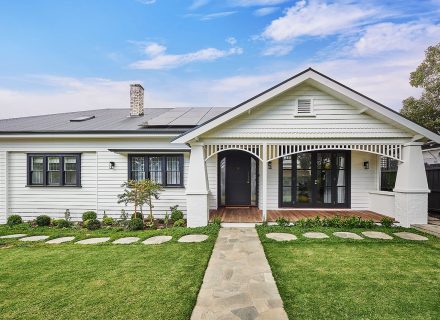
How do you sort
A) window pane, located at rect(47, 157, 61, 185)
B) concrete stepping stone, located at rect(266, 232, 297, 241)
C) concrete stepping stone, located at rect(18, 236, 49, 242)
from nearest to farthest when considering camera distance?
concrete stepping stone, located at rect(266, 232, 297, 241), concrete stepping stone, located at rect(18, 236, 49, 242), window pane, located at rect(47, 157, 61, 185)

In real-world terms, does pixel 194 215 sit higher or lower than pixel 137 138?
lower

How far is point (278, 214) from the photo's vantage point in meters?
8.98

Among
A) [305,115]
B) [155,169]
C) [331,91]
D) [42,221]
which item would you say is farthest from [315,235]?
[42,221]

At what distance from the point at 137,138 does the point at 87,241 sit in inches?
159

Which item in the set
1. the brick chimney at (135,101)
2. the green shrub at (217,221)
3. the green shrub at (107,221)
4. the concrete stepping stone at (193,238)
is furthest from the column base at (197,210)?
the brick chimney at (135,101)

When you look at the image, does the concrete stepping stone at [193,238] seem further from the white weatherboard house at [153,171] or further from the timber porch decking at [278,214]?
the white weatherboard house at [153,171]

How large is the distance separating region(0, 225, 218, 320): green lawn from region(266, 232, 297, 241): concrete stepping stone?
1.63 metres

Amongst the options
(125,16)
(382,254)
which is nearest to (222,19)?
(125,16)

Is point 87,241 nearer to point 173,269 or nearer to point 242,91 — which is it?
point 173,269

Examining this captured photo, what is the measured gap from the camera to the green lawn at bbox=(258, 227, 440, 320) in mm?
3355

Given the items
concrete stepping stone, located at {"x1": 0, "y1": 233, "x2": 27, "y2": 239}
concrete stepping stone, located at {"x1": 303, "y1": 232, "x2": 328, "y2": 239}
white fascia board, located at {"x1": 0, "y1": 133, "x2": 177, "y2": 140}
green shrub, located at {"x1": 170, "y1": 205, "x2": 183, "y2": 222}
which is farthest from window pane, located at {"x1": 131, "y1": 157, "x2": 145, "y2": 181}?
concrete stepping stone, located at {"x1": 303, "y1": 232, "x2": 328, "y2": 239}

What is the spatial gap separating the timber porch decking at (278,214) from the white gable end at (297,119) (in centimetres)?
273

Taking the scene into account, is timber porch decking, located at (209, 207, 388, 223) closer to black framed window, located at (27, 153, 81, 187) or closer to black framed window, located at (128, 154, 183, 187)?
black framed window, located at (128, 154, 183, 187)

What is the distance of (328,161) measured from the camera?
980 centimetres
